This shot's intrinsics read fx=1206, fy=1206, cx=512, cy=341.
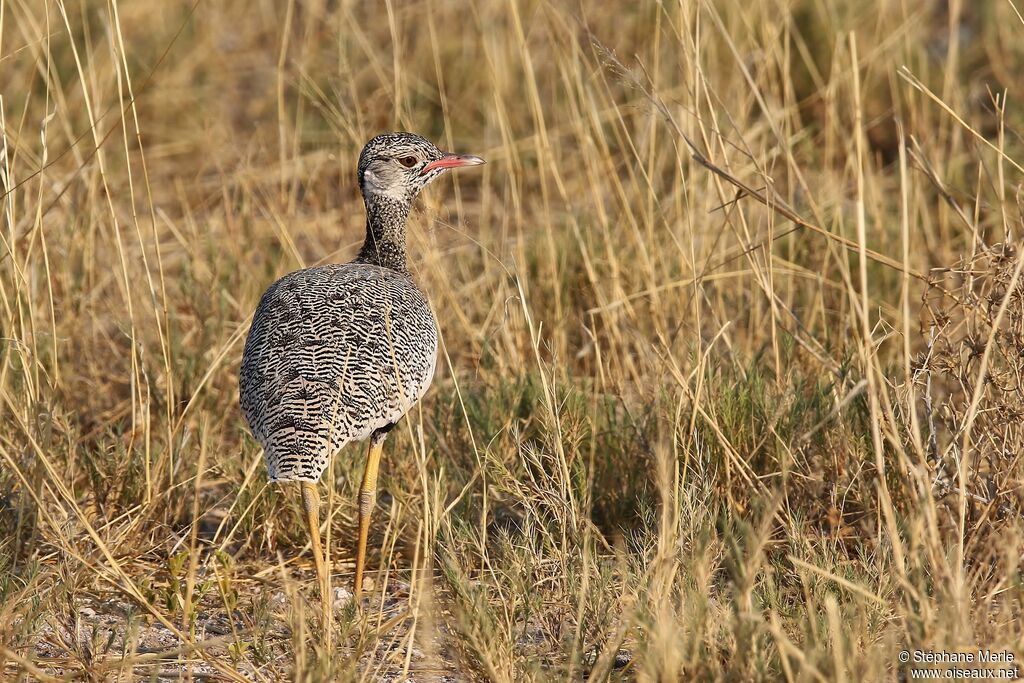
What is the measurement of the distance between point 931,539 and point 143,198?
4796mm

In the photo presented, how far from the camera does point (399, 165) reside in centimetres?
398

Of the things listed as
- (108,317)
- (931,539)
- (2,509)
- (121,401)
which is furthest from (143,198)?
(931,539)

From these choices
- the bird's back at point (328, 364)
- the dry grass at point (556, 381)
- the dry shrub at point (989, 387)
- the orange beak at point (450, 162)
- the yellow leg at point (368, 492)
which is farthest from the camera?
the orange beak at point (450, 162)

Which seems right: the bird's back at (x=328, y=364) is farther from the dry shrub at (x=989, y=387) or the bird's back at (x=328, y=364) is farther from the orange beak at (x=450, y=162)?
the dry shrub at (x=989, y=387)

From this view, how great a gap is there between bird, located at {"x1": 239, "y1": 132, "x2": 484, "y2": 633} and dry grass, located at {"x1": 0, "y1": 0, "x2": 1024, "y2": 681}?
0.22 m

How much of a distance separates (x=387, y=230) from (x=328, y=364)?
883 mm

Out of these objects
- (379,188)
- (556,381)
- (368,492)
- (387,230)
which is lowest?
(368,492)

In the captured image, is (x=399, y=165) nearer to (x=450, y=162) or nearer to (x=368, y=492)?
(x=450, y=162)

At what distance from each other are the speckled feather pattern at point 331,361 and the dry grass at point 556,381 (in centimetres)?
24

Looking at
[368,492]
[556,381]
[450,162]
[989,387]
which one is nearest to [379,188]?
Answer: [450,162]

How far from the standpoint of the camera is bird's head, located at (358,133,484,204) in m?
3.96

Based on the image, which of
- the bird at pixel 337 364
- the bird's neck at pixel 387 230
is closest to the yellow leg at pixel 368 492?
the bird at pixel 337 364

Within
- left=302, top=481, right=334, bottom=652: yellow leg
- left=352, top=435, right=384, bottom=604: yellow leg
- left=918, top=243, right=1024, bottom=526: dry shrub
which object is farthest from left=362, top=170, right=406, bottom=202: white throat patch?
left=918, top=243, right=1024, bottom=526: dry shrub

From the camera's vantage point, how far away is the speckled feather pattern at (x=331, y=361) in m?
3.10
